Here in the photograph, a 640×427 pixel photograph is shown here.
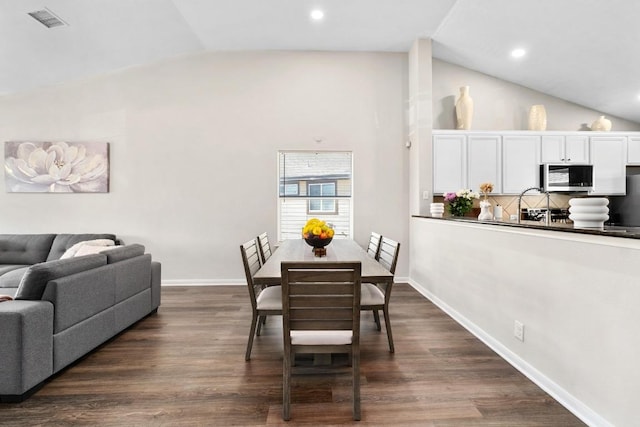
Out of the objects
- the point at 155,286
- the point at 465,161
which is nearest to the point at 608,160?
the point at 465,161

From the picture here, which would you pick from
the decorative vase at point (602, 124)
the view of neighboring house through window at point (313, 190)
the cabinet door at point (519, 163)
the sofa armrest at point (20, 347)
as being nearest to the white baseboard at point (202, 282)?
the view of neighboring house through window at point (313, 190)

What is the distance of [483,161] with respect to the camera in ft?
16.1

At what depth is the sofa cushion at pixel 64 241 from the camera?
177 inches

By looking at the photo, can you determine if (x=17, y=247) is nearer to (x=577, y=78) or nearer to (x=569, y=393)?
(x=569, y=393)

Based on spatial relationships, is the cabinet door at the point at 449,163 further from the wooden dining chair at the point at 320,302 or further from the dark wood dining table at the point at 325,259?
the wooden dining chair at the point at 320,302

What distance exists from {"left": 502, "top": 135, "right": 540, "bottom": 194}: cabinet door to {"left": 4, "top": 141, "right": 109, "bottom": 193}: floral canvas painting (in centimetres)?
562

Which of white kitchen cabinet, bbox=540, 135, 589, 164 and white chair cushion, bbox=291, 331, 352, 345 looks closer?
white chair cushion, bbox=291, 331, 352, 345

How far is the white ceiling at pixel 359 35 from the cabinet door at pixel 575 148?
63cm

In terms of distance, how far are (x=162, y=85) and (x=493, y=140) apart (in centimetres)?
475

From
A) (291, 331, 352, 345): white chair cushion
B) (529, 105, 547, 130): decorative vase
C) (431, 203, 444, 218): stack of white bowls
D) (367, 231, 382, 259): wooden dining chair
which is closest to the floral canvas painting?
(367, 231, 382, 259): wooden dining chair

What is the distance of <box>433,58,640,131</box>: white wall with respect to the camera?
523 cm

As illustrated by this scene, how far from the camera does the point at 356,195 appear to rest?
5168 millimetres

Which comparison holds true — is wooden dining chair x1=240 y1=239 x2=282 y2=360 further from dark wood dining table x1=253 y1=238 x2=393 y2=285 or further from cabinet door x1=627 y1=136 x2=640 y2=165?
cabinet door x1=627 y1=136 x2=640 y2=165

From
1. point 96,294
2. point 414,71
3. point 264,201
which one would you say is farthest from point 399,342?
point 414,71
